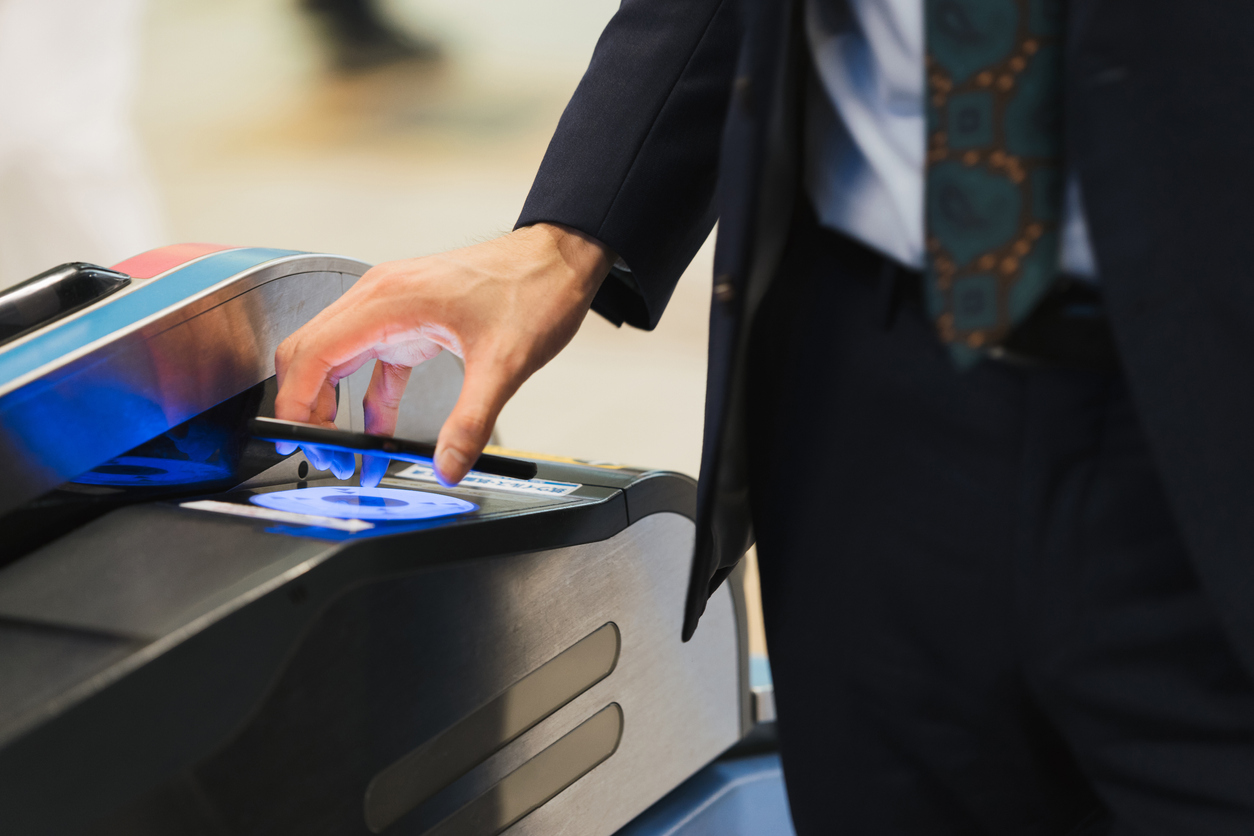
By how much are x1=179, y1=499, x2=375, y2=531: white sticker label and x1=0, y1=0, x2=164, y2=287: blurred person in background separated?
7.92 feet

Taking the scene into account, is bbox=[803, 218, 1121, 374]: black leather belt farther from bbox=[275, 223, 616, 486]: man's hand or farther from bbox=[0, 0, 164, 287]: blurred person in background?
bbox=[0, 0, 164, 287]: blurred person in background

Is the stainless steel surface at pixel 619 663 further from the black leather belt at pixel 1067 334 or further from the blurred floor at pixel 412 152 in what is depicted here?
the blurred floor at pixel 412 152

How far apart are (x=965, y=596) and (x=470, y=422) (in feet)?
1.05

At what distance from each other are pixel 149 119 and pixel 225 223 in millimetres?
609

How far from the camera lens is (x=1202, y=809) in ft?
1.36

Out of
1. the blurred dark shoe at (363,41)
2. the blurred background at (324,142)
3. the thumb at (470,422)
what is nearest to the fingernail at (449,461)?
the thumb at (470,422)

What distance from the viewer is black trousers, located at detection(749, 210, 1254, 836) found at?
1.35 feet

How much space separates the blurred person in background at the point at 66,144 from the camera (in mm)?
2762

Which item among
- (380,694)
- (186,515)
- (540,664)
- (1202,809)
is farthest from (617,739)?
(1202,809)

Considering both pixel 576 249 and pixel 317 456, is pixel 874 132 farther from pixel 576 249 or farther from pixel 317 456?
pixel 317 456

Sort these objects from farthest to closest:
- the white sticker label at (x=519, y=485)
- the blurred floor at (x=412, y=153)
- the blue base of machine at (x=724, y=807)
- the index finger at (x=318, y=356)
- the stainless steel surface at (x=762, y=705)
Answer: the blurred floor at (x=412, y=153) → the stainless steel surface at (x=762, y=705) → the blue base of machine at (x=724, y=807) → the white sticker label at (x=519, y=485) → the index finger at (x=318, y=356)

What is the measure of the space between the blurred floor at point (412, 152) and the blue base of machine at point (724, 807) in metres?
1.68

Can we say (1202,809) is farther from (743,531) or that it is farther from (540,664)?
(540,664)

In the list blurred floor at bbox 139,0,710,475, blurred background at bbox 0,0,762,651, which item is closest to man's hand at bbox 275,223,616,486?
blurred background at bbox 0,0,762,651
